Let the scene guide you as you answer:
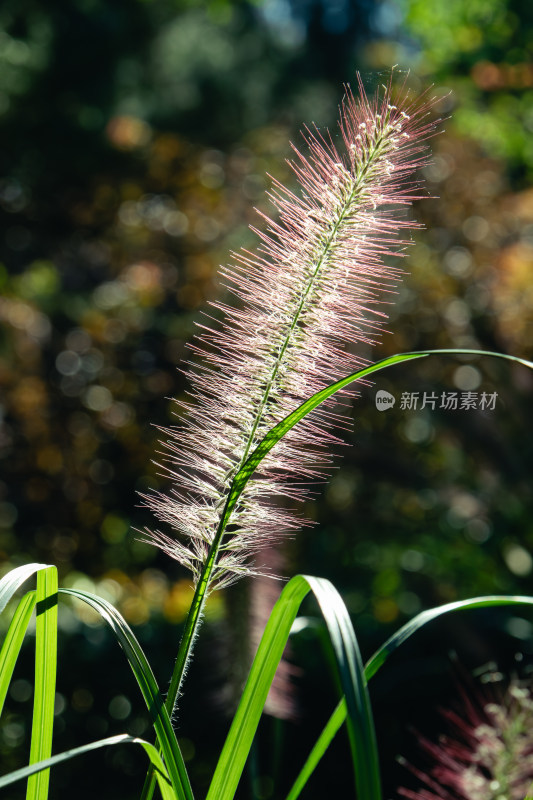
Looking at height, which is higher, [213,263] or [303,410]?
[213,263]

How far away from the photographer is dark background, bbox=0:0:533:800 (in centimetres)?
527

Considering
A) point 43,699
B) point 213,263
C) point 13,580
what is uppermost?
point 213,263

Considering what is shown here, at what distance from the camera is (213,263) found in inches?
267

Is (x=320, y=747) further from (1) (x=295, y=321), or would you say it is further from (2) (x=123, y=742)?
(1) (x=295, y=321)

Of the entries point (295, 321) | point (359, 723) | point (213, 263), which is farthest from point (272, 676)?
point (213, 263)

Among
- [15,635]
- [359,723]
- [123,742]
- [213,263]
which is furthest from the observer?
[213,263]

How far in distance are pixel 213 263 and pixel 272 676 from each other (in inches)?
243

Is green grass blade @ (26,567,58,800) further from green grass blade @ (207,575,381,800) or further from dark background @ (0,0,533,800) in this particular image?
dark background @ (0,0,533,800)

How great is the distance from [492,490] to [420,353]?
4.42 metres

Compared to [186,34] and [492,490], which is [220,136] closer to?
[186,34]

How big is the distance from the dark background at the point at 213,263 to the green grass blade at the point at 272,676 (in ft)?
10.5

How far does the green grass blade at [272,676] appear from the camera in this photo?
0.60 meters

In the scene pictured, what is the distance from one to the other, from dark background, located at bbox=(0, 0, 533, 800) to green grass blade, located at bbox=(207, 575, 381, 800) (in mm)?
3189

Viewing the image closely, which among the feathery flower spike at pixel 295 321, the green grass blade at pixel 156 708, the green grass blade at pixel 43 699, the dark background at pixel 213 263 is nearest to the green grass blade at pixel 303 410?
the feathery flower spike at pixel 295 321
